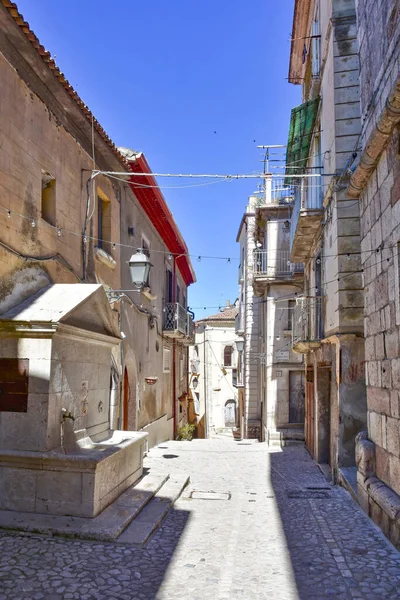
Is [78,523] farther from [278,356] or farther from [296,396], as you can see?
[296,396]

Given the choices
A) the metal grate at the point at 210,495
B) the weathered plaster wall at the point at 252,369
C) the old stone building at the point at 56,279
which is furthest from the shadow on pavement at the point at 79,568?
the weathered plaster wall at the point at 252,369

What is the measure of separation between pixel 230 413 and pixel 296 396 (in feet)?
69.3

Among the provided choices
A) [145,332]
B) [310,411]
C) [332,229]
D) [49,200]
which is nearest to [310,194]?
[332,229]

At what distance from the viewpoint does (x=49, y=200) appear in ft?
25.7

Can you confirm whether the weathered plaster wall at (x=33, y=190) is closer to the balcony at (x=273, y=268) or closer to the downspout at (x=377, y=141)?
the downspout at (x=377, y=141)

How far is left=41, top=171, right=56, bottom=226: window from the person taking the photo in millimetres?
7758

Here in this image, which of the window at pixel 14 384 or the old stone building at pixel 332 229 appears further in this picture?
the old stone building at pixel 332 229

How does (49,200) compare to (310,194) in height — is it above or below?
below

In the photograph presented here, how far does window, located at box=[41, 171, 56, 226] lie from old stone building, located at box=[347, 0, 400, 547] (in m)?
4.33

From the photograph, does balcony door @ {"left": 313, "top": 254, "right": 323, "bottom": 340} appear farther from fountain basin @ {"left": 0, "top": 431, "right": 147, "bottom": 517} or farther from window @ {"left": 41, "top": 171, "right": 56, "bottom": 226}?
fountain basin @ {"left": 0, "top": 431, "right": 147, "bottom": 517}

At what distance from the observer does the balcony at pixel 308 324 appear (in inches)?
461

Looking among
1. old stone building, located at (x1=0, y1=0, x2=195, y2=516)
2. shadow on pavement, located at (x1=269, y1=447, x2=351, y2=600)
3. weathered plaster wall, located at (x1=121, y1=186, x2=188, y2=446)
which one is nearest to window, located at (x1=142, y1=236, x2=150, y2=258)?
weathered plaster wall, located at (x1=121, y1=186, x2=188, y2=446)

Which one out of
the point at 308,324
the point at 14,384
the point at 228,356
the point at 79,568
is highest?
the point at 308,324

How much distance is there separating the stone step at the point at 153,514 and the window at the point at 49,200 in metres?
4.27
